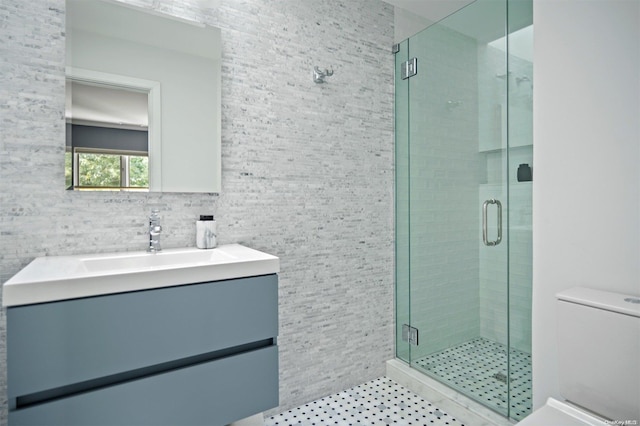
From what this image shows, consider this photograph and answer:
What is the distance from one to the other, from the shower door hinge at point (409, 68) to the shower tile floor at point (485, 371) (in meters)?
1.63

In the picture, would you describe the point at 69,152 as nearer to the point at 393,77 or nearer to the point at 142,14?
the point at 142,14

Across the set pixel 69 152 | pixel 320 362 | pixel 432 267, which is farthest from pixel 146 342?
pixel 432 267

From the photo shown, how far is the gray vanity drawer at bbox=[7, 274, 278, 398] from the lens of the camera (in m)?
0.99

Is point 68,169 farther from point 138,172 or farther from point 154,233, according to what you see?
point 154,233

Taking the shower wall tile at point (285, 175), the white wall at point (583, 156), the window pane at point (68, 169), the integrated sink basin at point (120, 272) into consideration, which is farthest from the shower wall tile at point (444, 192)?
the window pane at point (68, 169)

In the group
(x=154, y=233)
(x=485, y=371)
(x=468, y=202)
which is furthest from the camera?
(x=468, y=202)

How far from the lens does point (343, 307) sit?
216cm

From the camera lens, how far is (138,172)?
1576 millimetres

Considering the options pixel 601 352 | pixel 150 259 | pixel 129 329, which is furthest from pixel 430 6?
pixel 129 329

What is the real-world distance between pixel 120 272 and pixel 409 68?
1.98m

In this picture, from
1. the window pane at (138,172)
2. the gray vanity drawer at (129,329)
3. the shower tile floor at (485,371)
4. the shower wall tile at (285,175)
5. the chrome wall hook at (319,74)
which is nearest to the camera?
the gray vanity drawer at (129,329)

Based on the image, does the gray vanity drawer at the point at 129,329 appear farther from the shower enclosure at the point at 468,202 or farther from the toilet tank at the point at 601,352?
the shower enclosure at the point at 468,202

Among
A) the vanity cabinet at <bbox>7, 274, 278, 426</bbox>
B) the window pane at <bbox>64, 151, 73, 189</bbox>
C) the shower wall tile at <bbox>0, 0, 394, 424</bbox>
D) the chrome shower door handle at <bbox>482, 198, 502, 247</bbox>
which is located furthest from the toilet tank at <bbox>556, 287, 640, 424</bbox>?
the window pane at <bbox>64, 151, 73, 189</bbox>

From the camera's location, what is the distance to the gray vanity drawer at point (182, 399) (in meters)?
1.04
